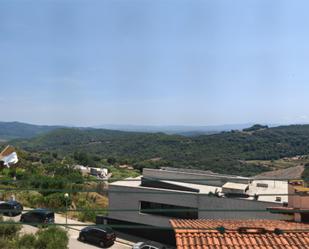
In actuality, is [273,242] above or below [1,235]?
above

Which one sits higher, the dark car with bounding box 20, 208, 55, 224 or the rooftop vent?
the rooftop vent

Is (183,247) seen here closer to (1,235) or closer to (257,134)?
(1,235)

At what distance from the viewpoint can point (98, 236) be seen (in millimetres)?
25031

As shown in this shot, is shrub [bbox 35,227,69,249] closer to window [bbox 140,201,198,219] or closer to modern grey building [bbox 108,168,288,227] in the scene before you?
modern grey building [bbox 108,168,288,227]

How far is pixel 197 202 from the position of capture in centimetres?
2762

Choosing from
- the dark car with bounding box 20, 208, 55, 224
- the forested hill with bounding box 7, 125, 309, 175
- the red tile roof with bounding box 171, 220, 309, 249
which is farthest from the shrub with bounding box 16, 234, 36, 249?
the forested hill with bounding box 7, 125, 309, 175

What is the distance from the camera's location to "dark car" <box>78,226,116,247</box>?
983 inches

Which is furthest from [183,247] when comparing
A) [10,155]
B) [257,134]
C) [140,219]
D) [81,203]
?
[257,134]

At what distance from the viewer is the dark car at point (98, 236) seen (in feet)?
81.9

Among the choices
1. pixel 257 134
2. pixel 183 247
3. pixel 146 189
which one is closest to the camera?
pixel 183 247

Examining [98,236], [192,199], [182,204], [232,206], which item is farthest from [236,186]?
[98,236]

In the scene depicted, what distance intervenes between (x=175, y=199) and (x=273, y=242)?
70.7 ft

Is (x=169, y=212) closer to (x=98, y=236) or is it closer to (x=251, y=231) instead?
(x=98, y=236)

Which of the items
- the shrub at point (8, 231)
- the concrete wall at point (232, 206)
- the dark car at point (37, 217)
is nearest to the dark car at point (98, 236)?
the dark car at point (37, 217)
